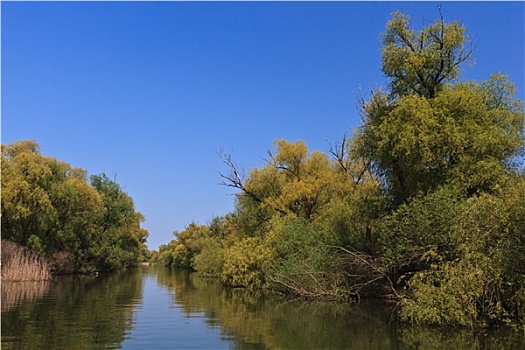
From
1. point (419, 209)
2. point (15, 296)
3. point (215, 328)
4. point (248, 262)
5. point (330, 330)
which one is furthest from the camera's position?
point (248, 262)

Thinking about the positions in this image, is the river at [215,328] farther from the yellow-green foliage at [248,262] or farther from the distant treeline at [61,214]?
the distant treeline at [61,214]

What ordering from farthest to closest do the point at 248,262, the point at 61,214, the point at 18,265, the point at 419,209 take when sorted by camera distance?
1. the point at 61,214
2. the point at 18,265
3. the point at 248,262
4. the point at 419,209

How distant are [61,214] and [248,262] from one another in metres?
26.0

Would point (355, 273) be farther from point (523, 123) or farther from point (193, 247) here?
point (193, 247)

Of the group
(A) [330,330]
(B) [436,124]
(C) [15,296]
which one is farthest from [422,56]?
(C) [15,296]

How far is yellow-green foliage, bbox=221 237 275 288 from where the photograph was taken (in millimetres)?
34594

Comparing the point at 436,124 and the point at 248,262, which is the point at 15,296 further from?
the point at 436,124

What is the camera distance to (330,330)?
1688 centimetres

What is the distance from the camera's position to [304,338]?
15305 mm

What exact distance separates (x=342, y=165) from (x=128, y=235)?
1926 inches

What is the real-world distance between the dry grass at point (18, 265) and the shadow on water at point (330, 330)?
19329 millimetres

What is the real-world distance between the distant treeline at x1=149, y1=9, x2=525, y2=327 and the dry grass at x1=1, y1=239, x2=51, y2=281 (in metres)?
16.7

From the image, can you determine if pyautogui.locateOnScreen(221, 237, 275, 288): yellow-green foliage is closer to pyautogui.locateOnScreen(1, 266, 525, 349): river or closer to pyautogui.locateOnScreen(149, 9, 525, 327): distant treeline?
pyautogui.locateOnScreen(149, 9, 525, 327): distant treeline

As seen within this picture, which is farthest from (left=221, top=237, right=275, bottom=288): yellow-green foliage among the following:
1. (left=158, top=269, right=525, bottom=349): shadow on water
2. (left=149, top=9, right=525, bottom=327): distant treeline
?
(left=158, top=269, right=525, bottom=349): shadow on water
